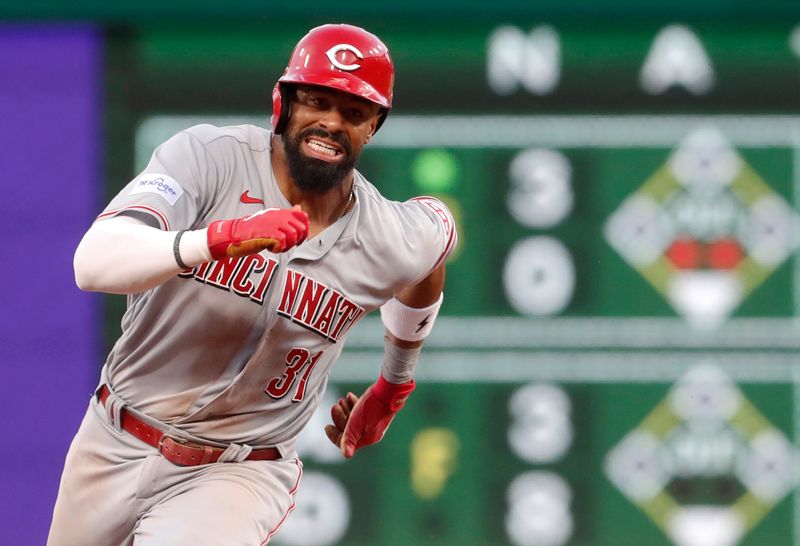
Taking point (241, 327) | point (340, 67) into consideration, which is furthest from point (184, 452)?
point (340, 67)

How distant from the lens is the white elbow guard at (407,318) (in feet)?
14.1

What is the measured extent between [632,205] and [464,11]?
37.6 inches

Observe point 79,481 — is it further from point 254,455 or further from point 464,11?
point 464,11

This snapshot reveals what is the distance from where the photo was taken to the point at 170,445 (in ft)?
11.8

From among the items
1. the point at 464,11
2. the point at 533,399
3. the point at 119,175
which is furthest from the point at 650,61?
the point at 119,175

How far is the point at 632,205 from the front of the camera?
18.4ft

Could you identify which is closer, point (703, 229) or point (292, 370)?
point (292, 370)

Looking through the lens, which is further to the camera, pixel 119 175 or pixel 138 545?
pixel 119 175

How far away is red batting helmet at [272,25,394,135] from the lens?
3.65 meters

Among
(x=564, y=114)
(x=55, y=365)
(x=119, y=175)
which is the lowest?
(x=55, y=365)

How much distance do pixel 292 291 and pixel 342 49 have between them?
2.00 feet

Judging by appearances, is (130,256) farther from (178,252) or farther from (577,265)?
(577,265)

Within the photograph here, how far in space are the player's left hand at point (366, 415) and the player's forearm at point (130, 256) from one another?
119 cm

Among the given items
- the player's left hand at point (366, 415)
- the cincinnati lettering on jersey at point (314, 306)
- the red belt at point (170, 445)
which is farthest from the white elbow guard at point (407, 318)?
the red belt at point (170, 445)
